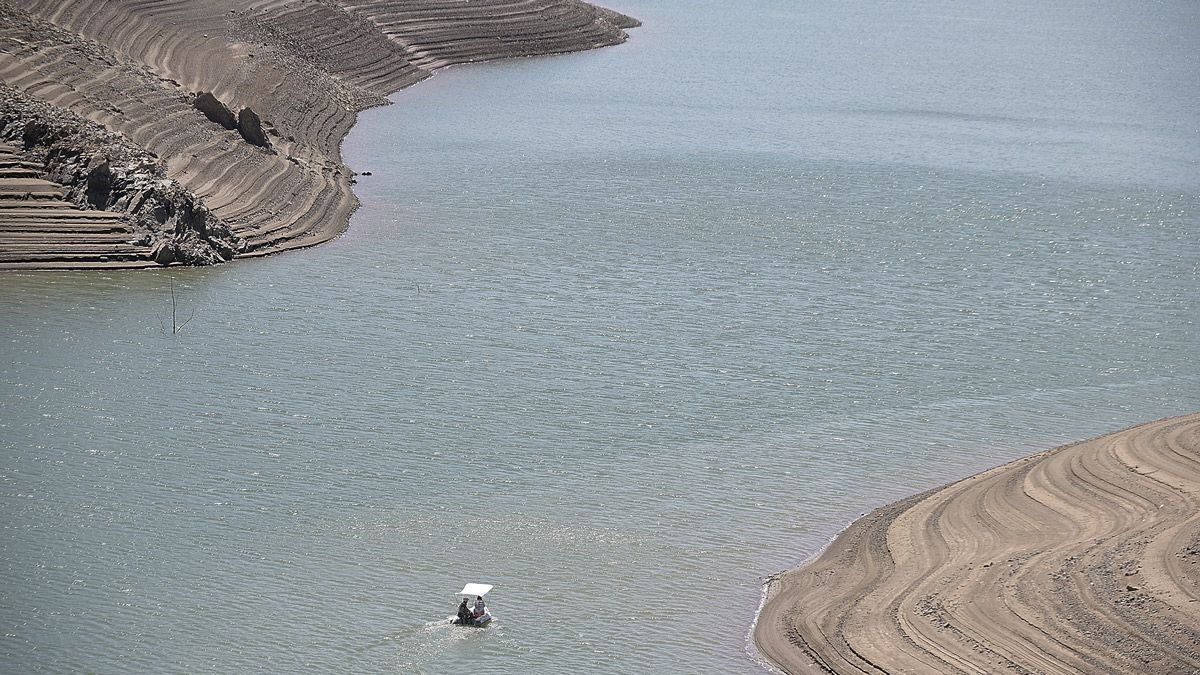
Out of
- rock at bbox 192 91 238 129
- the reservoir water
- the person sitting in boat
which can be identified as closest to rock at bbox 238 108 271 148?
rock at bbox 192 91 238 129

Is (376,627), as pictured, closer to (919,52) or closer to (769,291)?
(769,291)

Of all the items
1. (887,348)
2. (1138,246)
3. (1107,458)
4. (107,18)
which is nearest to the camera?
(1107,458)

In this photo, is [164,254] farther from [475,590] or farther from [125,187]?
[475,590]

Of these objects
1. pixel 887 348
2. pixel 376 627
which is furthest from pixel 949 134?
pixel 376 627

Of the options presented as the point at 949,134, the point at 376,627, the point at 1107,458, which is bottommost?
the point at 376,627

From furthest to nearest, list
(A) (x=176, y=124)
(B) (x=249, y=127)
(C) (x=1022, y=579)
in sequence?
(B) (x=249, y=127) < (A) (x=176, y=124) < (C) (x=1022, y=579)

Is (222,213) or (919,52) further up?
(919,52)

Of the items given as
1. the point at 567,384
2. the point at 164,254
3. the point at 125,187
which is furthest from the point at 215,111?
the point at 567,384

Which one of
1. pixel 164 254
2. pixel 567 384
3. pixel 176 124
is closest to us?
pixel 567 384
